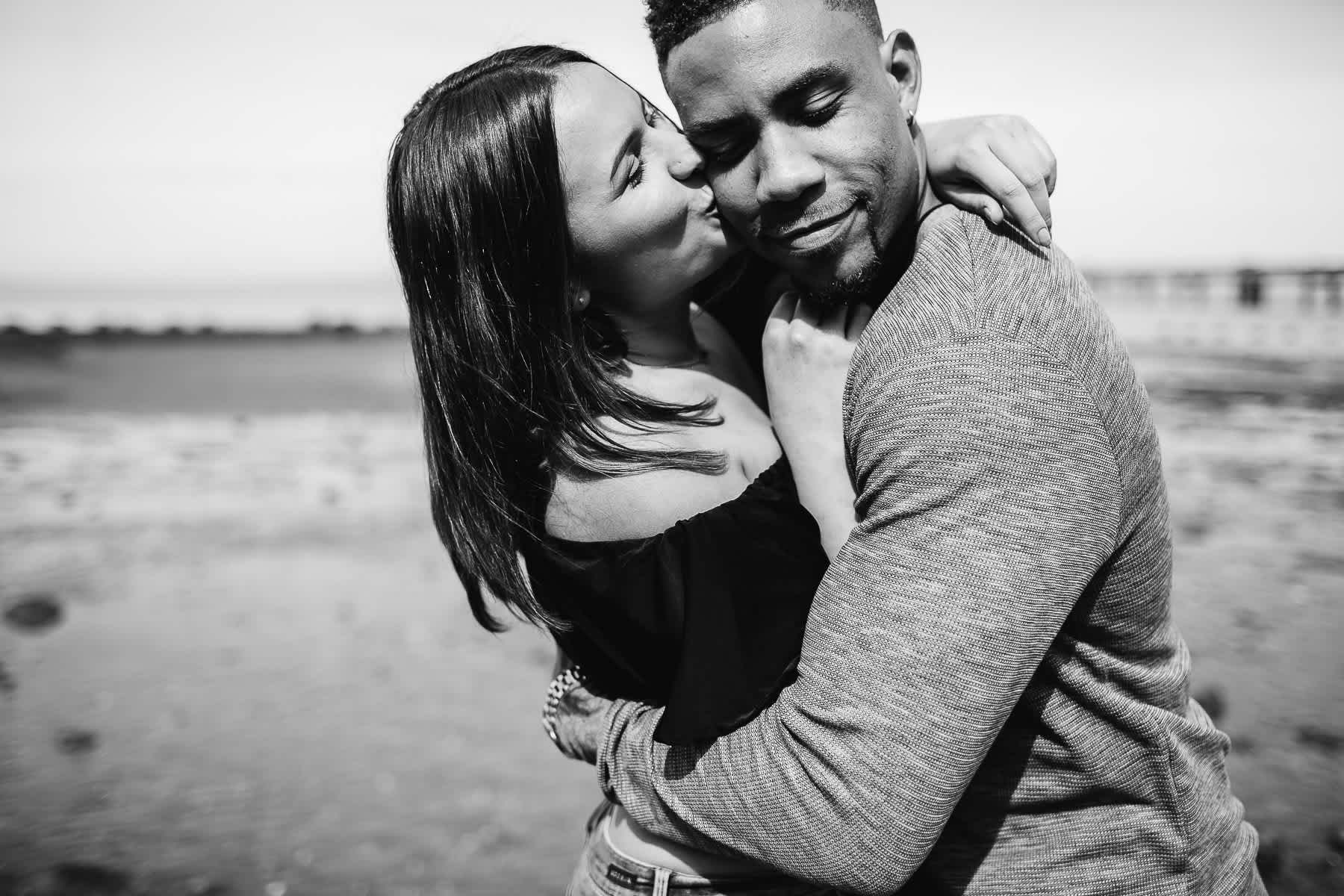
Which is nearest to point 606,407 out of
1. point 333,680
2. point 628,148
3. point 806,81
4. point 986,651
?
point 628,148

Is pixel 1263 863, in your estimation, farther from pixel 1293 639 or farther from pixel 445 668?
pixel 445 668

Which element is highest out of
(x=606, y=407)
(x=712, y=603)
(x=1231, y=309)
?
(x=606, y=407)

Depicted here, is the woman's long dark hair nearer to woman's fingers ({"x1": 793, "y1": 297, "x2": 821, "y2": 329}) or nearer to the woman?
the woman

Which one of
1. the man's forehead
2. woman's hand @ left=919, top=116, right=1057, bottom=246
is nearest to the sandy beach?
the man's forehead

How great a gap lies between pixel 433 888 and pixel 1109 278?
52.7m

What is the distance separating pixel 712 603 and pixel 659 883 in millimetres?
618

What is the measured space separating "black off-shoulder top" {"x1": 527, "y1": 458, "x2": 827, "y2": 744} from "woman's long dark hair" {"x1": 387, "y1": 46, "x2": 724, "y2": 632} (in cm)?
23

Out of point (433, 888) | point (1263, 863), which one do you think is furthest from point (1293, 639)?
point (433, 888)

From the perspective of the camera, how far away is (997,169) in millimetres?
1991

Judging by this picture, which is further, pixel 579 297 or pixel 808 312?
pixel 579 297

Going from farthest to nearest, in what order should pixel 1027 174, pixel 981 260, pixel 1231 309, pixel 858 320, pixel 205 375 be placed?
pixel 1231 309 → pixel 205 375 → pixel 858 320 → pixel 1027 174 → pixel 981 260

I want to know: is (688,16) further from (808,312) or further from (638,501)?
(638,501)

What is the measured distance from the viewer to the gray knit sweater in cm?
156

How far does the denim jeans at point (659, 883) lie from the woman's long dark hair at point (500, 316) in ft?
1.71
